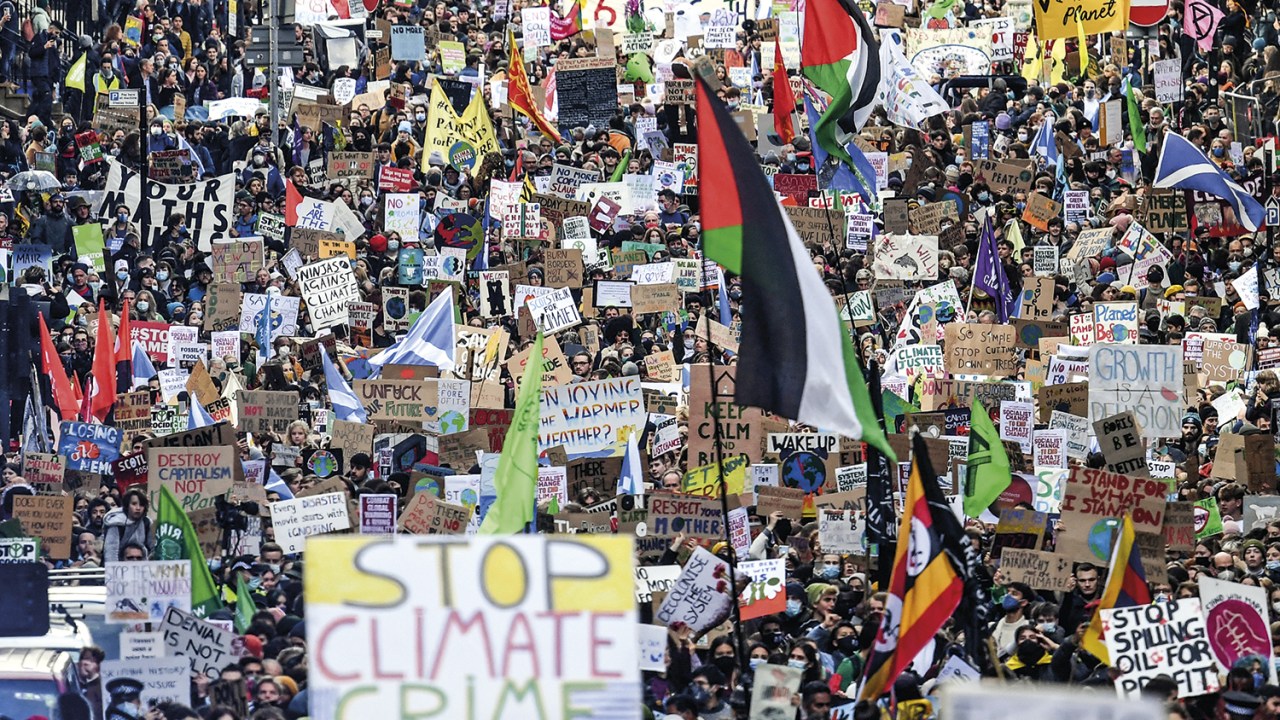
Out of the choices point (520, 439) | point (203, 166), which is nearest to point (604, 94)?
point (203, 166)

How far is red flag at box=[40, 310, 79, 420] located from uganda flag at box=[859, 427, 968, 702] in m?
9.49

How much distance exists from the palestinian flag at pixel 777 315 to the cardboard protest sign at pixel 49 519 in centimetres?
589

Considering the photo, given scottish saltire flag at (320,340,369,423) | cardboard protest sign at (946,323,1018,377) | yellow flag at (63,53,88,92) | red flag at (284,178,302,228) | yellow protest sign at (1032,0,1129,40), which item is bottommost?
scottish saltire flag at (320,340,369,423)

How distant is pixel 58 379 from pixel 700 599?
734cm

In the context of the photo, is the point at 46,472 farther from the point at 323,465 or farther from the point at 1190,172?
the point at 1190,172

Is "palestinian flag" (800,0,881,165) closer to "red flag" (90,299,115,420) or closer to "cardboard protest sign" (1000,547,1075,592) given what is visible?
"cardboard protest sign" (1000,547,1075,592)

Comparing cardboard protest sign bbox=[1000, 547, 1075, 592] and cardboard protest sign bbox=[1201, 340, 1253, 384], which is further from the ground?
cardboard protest sign bbox=[1201, 340, 1253, 384]

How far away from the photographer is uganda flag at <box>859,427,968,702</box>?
9719 mm

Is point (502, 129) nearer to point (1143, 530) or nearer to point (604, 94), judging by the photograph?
point (604, 94)

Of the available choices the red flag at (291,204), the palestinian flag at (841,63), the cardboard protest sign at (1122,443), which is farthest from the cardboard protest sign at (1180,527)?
the red flag at (291,204)

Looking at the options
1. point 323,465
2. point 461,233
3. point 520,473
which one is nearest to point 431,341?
point 323,465

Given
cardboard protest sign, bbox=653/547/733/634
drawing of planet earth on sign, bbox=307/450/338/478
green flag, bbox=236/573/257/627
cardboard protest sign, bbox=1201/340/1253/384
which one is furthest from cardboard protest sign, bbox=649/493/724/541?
cardboard protest sign, bbox=1201/340/1253/384

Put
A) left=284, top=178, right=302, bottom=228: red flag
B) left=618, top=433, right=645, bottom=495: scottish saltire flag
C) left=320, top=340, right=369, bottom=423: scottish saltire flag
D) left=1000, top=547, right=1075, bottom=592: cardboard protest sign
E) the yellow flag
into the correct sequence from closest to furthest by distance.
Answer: left=1000, top=547, right=1075, bottom=592: cardboard protest sign < left=618, top=433, right=645, bottom=495: scottish saltire flag < left=320, top=340, right=369, bottom=423: scottish saltire flag < left=284, top=178, right=302, bottom=228: red flag < the yellow flag

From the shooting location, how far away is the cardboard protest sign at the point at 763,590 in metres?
12.6
